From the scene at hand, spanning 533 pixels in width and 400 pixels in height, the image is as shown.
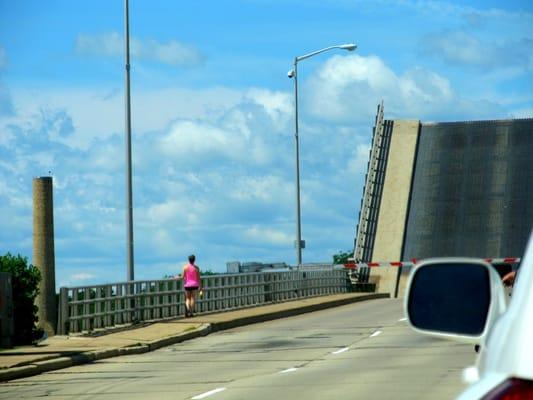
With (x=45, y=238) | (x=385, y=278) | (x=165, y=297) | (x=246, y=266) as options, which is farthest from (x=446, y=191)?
(x=45, y=238)

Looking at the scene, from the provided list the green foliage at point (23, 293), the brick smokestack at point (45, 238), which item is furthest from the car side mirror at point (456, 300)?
the brick smokestack at point (45, 238)

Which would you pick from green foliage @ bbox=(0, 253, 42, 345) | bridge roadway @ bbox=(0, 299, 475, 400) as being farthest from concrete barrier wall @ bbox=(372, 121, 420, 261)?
green foliage @ bbox=(0, 253, 42, 345)

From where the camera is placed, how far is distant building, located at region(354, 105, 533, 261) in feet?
167

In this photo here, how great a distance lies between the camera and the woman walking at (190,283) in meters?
34.9

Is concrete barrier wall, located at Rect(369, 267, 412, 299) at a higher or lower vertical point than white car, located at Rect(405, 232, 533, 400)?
lower

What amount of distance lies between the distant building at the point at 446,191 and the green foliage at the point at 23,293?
25.5 meters

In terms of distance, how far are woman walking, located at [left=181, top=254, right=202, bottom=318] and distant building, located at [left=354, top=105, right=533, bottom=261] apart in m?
17.8

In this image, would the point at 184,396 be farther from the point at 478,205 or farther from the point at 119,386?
the point at 478,205


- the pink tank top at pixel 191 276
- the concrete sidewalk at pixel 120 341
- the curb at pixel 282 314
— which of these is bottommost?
the curb at pixel 282 314

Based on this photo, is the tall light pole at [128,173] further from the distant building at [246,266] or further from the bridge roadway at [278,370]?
the distant building at [246,266]

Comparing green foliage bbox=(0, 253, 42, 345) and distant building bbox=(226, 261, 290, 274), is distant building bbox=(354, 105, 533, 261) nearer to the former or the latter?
distant building bbox=(226, 261, 290, 274)

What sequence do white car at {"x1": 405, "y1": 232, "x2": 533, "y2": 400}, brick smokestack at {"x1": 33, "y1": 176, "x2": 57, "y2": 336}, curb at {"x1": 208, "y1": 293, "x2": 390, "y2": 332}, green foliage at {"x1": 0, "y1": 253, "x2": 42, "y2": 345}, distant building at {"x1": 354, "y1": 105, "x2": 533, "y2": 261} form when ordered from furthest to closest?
distant building at {"x1": 354, "y1": 105, "x2": 533, "y2": 261} < curb at {"x1": 208, "y1": 293, "x2": 390, "y2": 332} < brick smokestack at {"x1": 33, "y1": 176, "x2": 57, "y2": 336} < green foliage at {"x1": 0, "y1": 253, "x2": 42, "y2": 345} < white car at {"x1": 405, "y1": 232, "x2": 533, "y2": 400}

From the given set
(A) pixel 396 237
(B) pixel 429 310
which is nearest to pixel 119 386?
(B) pixel 429 310

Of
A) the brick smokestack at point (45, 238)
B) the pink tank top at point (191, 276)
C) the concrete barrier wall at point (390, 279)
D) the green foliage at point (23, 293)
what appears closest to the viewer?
the green foliage at point (23, 293)
